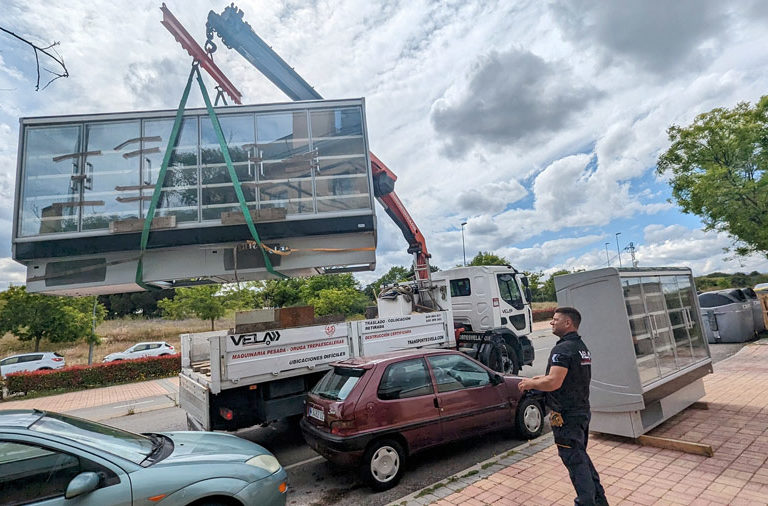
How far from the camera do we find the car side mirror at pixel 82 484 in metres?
2.34

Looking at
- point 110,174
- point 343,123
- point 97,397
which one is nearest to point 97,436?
point 110,174

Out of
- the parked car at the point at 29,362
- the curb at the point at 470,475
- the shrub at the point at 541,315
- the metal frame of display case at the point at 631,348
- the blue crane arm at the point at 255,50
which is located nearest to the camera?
the curb at the point at 470,475

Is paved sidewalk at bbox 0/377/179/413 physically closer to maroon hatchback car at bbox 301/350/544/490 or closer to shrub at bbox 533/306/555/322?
Result: maroon hatchback car at bbox 301/350/544/490

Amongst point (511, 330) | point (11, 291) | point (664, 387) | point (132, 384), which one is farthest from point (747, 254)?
point (11, 291)

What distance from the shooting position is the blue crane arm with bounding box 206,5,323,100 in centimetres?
767

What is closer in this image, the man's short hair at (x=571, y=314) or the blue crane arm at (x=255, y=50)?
the man's short hair at (x=571, y=314)

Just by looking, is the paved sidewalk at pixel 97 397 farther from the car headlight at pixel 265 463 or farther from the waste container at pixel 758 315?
the waste container at pixel 758 315

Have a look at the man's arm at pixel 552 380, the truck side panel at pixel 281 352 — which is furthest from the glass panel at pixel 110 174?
the man's arm at pixel 552 380

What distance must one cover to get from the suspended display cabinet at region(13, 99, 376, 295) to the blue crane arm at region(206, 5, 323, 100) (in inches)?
110

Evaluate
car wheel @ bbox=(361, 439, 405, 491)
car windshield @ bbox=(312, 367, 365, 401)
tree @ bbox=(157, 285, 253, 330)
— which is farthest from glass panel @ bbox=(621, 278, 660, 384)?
tree @ bbox=(157, 285, 253, 330)

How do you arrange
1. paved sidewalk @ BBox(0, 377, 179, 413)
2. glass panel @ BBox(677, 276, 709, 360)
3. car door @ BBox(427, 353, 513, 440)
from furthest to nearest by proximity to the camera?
paved sidewalk @ BBox(0, 377, 179, 413), glass panel @ BBox(677, 276, 709, 360), car door @ BBox(427, 353, 513, 440)

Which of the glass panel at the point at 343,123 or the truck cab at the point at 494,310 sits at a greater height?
the glass panel at the point at 343,123

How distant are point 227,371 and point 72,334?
18169 millimetres

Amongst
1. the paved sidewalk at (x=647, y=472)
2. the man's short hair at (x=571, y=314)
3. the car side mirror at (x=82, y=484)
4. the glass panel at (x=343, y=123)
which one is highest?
the glass panel at (x=343, y=123)
